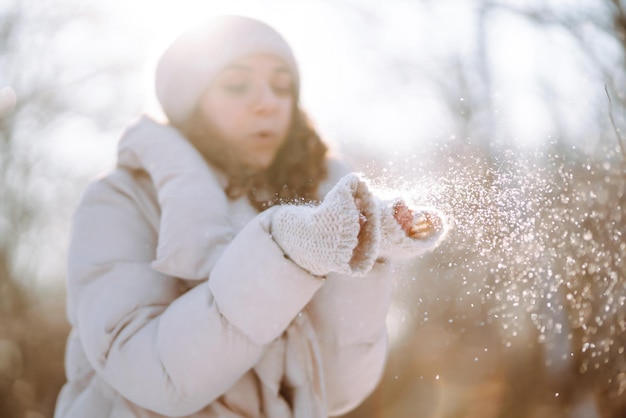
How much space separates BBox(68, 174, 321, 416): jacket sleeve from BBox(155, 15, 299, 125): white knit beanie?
344 millimetres

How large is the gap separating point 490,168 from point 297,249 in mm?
908

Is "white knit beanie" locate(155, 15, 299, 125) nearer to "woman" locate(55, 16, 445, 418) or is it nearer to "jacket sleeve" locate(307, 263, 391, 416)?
"woman" locate(55, 16, 445, 418)

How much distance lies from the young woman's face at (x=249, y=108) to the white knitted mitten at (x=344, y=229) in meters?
0.48

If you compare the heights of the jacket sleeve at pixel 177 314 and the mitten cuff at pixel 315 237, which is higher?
the mitten cuff at pixel 315 237

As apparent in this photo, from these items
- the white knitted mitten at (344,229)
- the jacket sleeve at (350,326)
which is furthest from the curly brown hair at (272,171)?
the white knitted mitten at (344,229)

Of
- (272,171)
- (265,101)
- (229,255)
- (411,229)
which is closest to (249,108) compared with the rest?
(265,101)

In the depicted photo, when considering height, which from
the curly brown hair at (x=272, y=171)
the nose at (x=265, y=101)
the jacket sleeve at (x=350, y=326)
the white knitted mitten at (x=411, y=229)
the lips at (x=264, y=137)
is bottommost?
the jacket sleeve at (x=350, y=326)

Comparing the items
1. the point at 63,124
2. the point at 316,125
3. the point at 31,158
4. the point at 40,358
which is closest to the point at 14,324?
the point at 40,358

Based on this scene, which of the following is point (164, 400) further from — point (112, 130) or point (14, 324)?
point (14, 324)

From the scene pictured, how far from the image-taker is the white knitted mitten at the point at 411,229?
1.02m

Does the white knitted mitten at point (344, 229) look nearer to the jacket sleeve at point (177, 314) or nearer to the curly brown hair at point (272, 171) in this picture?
the jacket sleeve at point (177, 314)

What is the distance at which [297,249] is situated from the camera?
3.29 feet

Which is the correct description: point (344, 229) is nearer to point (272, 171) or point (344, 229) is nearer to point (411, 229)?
point (411, 229)

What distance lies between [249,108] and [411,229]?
1.66 feet
